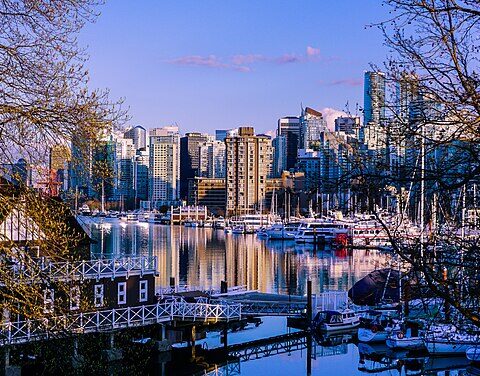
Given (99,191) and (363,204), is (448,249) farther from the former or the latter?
(99,191)

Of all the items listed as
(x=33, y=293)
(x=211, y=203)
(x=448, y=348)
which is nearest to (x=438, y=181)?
(x=33, y=293)

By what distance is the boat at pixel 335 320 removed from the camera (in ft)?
124

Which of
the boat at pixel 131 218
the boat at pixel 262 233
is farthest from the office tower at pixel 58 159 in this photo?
the boat at pixel 131 218

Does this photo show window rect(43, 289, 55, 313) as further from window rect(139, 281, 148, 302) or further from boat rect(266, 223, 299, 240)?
boat rect(266, 223, 299, 240)

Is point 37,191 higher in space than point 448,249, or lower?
higher

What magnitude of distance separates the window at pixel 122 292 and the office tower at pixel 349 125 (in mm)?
21816

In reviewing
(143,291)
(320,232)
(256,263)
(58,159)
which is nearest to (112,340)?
(143,291)

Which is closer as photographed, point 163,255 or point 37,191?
point 37,191

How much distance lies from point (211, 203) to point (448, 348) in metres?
161

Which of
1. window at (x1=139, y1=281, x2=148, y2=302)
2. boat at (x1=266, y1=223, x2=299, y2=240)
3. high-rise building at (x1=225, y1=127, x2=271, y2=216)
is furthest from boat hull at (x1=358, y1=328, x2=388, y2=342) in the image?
high-rise building at (x1=225, y1=127, x2=271, y2=216)

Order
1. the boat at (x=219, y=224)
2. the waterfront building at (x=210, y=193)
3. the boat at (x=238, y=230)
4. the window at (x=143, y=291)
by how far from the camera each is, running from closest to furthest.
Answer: the window at (x=143, y=291) < the boat at (x=238, y=230) < the boat at (x=219, y=224) < the waterfront building at (x=210, y=193)

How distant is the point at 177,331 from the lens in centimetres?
3069

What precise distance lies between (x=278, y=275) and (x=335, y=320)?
2643 cm

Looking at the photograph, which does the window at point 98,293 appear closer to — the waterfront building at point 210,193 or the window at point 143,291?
the window at point 143,291
